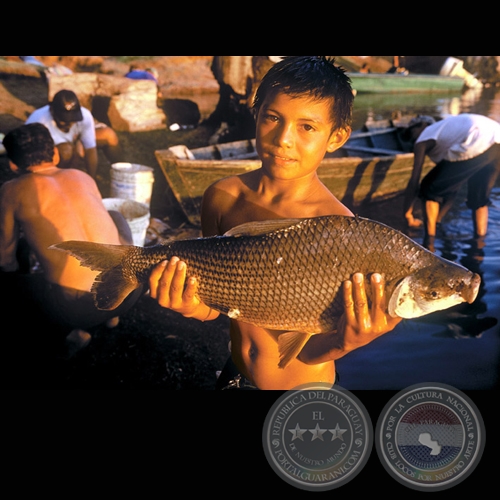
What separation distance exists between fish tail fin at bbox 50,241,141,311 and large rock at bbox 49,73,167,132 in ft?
31.6

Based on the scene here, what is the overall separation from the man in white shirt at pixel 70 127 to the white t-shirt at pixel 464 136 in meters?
4.30

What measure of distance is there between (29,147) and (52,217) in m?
0.51

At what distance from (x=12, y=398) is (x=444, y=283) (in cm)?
261

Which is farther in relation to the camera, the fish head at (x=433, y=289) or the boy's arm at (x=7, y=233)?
the boy's arm at (x=7, y=233)

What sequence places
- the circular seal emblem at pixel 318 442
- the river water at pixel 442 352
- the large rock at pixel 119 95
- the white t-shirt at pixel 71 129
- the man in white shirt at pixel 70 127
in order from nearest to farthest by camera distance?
1. the circular seal emblem at pixel 318 442
2. the river water at pixel 442 352
3. the man in white shirt at pixel 70 127
4. the white t-shirt at pixel 71 129
5. the large rock at pixel 119 95

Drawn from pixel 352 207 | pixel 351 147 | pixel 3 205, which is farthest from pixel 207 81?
pixel 3 205

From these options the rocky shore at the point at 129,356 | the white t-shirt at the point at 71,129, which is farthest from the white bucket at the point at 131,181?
the rocky shore at the point at 129,356

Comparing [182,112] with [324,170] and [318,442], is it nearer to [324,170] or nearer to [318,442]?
[324,170]

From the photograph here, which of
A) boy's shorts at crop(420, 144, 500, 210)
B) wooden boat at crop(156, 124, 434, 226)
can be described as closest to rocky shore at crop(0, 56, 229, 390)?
wooden boat at crop(156, 124, 434, 226)

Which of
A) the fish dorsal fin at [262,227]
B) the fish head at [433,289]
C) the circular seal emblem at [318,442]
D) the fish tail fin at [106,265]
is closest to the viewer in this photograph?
the fish head at [433,289]

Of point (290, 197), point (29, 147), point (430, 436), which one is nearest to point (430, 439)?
point (430, 436)

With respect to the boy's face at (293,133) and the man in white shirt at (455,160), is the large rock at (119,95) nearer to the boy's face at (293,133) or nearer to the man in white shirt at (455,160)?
the man in white shirt at (455,160)

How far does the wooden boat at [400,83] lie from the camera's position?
2005cm

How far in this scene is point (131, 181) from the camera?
549 cm
